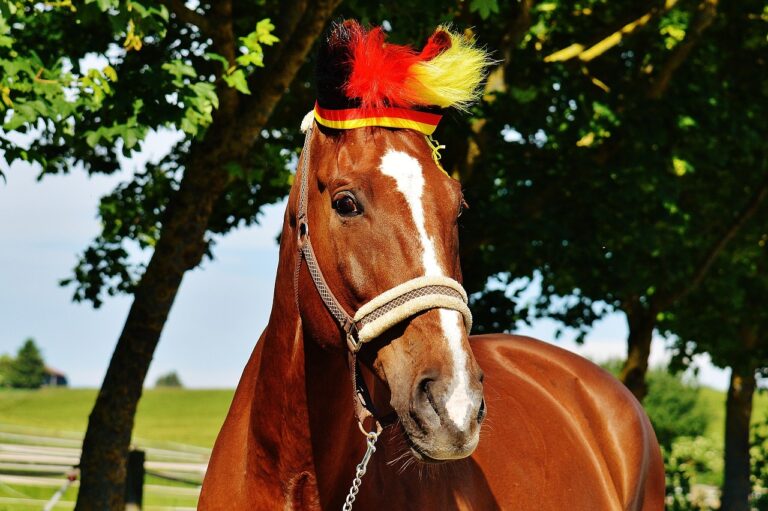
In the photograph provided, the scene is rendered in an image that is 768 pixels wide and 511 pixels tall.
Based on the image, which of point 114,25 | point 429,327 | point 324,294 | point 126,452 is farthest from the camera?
point 126,452

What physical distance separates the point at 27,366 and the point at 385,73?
396 feet

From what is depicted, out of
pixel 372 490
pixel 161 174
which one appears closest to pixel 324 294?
pixel 372 490

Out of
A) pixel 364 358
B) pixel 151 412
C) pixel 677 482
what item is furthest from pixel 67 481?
pixel 151 412

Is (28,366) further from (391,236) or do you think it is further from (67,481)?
(391,236)

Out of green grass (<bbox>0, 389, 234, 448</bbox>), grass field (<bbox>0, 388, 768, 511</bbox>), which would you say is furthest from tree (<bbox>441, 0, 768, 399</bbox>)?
green grass (<bbox>0, 389, 234, 448</bbox>)

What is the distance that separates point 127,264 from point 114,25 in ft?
19.4

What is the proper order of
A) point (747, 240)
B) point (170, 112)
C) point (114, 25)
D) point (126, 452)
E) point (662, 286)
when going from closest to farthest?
point (114, 25) → point (170, 112) → point (126, 452) → point (662, 286) → point (747, 240)

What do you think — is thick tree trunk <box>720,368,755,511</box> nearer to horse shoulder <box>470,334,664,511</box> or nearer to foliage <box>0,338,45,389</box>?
horse shoulder <box>470,334,664,511</box>

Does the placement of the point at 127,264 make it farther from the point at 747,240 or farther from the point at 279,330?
the point at 747,240

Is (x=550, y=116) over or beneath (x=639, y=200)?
over

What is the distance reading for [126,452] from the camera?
8828mm

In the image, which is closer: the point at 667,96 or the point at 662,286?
the point at 667,96

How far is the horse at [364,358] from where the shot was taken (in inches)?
102

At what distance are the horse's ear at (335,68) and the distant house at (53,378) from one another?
12477 cm
